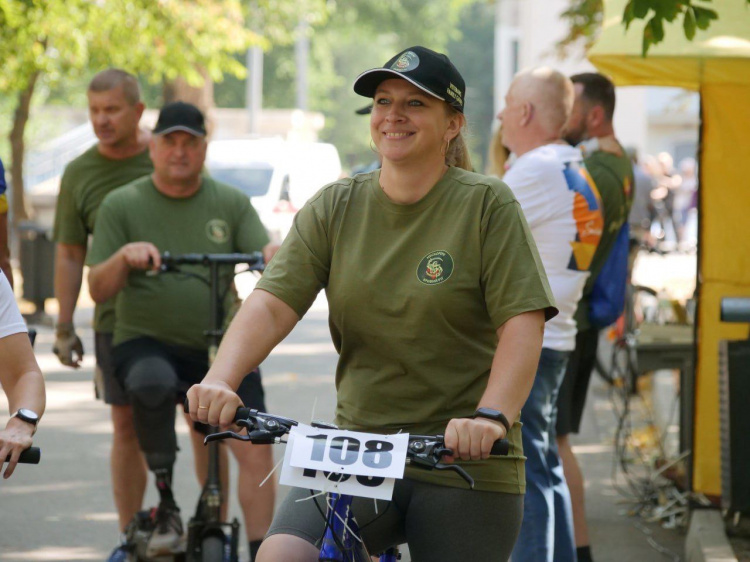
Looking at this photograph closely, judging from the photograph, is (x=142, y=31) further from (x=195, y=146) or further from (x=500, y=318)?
(x=500, y=318)

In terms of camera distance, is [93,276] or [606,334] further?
[606,334]

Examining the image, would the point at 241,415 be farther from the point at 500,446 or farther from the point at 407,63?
the point at 407,63

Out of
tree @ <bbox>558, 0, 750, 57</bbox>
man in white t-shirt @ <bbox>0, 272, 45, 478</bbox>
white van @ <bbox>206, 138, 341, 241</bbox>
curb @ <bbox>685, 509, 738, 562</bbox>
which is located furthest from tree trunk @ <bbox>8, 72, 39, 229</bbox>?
man in white t-shirt @ <bbox>0, 272, 45, 478</bbox>

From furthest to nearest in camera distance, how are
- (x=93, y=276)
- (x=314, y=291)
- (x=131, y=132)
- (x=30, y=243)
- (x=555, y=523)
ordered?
(x=30, y=243) → (x=131, y=132) → (x=93, y=276) → (x=555, y=523) → (x=314, y=291)

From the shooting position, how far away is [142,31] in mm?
17719

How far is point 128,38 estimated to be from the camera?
1784 centimetres

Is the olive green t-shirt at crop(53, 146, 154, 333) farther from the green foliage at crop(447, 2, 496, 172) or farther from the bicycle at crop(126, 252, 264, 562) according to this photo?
the green foliage at crop(447, 2, 496, 172)

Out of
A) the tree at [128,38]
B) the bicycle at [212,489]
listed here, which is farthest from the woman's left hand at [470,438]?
the tree at [128,38]

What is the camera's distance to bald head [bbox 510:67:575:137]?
17.3 ft

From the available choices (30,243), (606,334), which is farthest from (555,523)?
(30,243)

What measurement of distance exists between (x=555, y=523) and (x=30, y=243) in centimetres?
1184

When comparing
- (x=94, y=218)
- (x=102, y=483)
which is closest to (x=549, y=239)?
(x=94, y=218)

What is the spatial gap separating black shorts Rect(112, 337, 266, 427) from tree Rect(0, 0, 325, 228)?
11.3 meters

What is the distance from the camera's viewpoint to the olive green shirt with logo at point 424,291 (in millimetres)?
3385
